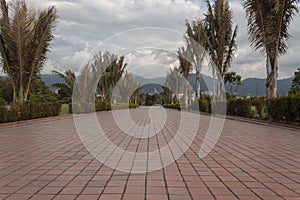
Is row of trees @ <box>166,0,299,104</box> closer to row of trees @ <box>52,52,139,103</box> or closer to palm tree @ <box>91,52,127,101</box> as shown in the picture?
palm tree @ <box>91,52,127,101</box>

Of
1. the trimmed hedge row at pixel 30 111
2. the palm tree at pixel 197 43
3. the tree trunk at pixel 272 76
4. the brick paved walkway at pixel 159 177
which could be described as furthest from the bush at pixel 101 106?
the brick paved walkway at pixel 159 177

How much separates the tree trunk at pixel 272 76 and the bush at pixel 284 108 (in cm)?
111

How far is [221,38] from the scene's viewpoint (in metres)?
18.5

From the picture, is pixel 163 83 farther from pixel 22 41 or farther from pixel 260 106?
pixel 22 41

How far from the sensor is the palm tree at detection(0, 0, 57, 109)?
36.1 feet

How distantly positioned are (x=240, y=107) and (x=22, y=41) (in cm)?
1104

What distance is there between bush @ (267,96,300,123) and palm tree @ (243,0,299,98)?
1392 mm

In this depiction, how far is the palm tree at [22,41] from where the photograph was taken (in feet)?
36.1

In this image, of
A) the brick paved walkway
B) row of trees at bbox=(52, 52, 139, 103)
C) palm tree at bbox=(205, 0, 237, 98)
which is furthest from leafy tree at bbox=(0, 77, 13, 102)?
the brick paved walkway

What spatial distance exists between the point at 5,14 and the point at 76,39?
3.24 m

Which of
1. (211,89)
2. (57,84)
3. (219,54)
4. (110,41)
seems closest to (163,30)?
(110,41)

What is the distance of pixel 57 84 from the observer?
20781 mm

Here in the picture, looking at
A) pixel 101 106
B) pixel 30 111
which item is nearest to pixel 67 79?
pixel 101 106

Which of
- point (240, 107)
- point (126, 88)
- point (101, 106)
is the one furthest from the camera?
point (126, 88)
